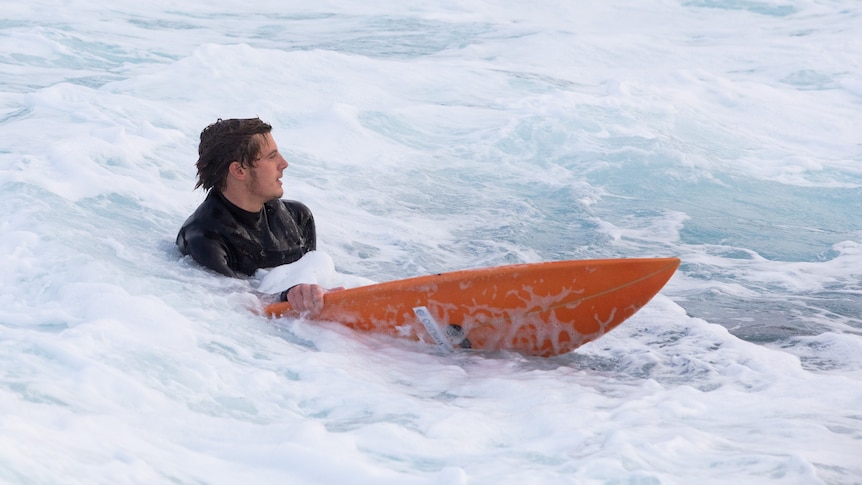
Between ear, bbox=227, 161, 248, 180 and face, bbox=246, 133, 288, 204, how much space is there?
33mm

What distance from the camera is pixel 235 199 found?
494 cm

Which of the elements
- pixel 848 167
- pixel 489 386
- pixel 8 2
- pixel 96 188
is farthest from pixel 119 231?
pixel 8 2

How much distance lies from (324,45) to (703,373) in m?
11.4

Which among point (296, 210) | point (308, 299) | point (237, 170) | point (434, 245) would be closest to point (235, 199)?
point (237, 170)

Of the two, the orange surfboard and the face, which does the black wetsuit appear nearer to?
the face

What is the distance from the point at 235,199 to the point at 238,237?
0.18 m

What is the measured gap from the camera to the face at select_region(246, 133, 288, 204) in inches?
193

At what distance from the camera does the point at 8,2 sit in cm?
1562

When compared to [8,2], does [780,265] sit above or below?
below

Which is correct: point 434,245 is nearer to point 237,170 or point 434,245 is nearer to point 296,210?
point 296,210

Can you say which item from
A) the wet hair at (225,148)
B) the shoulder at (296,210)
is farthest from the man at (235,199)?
the shoulder at (296,210)

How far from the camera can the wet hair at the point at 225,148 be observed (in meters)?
4.87

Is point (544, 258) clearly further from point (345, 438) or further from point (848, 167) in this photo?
point (848, 167)

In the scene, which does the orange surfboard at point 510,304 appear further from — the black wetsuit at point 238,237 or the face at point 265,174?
the face at point 265,174
